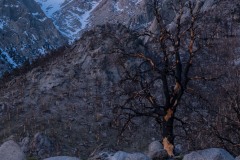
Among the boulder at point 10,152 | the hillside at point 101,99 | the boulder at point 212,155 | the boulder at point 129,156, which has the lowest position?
the hillside at point 101,99

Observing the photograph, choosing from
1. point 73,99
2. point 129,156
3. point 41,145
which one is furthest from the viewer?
point 73,99

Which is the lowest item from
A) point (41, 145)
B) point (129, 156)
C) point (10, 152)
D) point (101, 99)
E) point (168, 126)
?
point (101, 99)

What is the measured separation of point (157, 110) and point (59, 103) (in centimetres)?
1702

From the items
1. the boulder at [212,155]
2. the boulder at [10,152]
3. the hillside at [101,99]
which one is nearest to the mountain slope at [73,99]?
the hillside at [101,99]

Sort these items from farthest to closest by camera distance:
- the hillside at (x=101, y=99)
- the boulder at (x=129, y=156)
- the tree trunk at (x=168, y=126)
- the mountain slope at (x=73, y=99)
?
1. the mountain slope at (x=73, y=99)
2. the hillside at (x=101, y=99)
3. the tree trunk at (x=168, y=126)
4. the boulder at (x=129, y=156)

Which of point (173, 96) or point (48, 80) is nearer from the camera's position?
point (173, 96)

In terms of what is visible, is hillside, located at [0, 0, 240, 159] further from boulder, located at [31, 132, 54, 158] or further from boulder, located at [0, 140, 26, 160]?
boulder, located at [0, 140, 26, 160]

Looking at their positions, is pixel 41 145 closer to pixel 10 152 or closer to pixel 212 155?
pixel 10 152

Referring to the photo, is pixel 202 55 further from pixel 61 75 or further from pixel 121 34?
pixel 61 75

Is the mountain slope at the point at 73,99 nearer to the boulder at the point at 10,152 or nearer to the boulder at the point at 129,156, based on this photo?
the boulder at the point at 129,156

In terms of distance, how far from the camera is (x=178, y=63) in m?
15.1

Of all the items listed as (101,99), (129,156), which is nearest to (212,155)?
(129,156)

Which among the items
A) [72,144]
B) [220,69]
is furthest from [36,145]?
[220,69]

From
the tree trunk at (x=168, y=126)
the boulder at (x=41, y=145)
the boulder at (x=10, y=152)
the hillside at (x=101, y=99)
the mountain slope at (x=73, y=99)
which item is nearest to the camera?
the boulder at (x=10, y=152)
